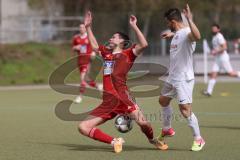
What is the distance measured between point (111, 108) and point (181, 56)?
1.32m

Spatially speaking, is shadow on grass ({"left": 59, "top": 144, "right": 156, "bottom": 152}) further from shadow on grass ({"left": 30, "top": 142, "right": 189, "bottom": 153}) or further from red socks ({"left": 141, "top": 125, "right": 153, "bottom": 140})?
red socks ({"left": 141, "top": 125, "right": 153, "bottom": 140})

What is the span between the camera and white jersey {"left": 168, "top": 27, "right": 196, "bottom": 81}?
1072 centimetres

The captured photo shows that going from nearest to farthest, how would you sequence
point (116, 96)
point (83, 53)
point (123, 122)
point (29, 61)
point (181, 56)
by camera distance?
point (116, 96) < point (181, 56) < point (123, 122) < point (83, 53) < point (29, 61)

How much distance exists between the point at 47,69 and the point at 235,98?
1470cm

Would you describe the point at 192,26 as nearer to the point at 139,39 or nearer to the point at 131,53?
the point at 139,39

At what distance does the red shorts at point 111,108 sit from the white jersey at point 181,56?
832mm

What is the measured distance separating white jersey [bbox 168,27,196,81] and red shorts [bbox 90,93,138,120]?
0.83 m

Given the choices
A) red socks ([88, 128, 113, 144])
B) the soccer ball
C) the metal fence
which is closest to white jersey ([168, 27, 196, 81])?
the soccer ball

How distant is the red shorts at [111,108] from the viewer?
10.7m

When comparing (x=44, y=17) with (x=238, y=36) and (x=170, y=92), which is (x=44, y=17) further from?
(x=170, y=92)

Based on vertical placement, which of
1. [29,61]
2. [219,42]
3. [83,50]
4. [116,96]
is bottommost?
[29,61]

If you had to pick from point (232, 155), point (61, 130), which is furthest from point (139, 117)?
point (61, 130)

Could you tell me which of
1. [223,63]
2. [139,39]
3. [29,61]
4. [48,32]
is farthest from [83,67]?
[48,32]

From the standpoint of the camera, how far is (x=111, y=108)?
35.2 ft
